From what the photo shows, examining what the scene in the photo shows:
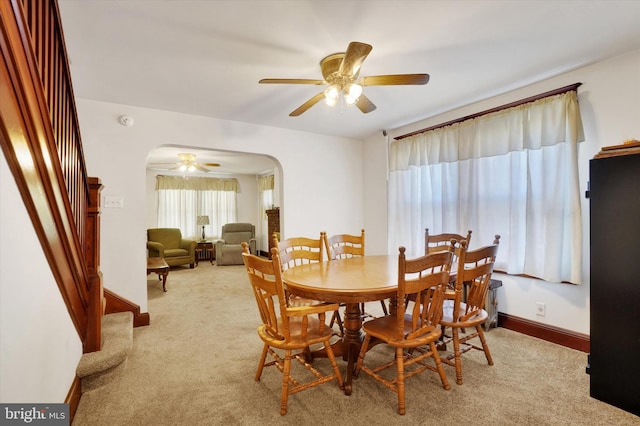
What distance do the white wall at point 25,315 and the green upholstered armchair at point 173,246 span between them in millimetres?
4859

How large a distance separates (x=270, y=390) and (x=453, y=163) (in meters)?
2.97

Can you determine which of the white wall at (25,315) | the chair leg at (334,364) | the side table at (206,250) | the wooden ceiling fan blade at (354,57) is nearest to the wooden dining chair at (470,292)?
the chair leg at (334,364)

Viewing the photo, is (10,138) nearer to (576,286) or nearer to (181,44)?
(181,44)

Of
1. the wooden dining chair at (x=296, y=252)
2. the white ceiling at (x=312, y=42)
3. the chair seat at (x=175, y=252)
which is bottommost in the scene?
the chair seat at (x=175, y=252)

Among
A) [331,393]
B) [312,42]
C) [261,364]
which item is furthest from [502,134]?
[261,364]

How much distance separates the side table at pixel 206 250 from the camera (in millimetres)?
7264

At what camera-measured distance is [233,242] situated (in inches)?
286

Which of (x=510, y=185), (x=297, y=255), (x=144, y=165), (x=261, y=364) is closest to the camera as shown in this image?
(x=261, y=364)

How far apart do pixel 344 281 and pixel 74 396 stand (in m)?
1.77

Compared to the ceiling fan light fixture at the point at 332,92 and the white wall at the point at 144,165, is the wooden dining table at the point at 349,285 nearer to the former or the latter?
the ceiling fan light fixture at the point at 332,92

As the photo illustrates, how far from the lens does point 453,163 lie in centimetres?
341

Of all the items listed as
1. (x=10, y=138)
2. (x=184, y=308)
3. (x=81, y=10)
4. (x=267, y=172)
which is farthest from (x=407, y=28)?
(x=267, y=172)

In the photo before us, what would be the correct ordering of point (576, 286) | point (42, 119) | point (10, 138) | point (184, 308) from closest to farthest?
point (10, 138) < point (42, 119) < point (576, 286) < point (184, 308)

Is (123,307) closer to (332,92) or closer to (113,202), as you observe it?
(113,202)
